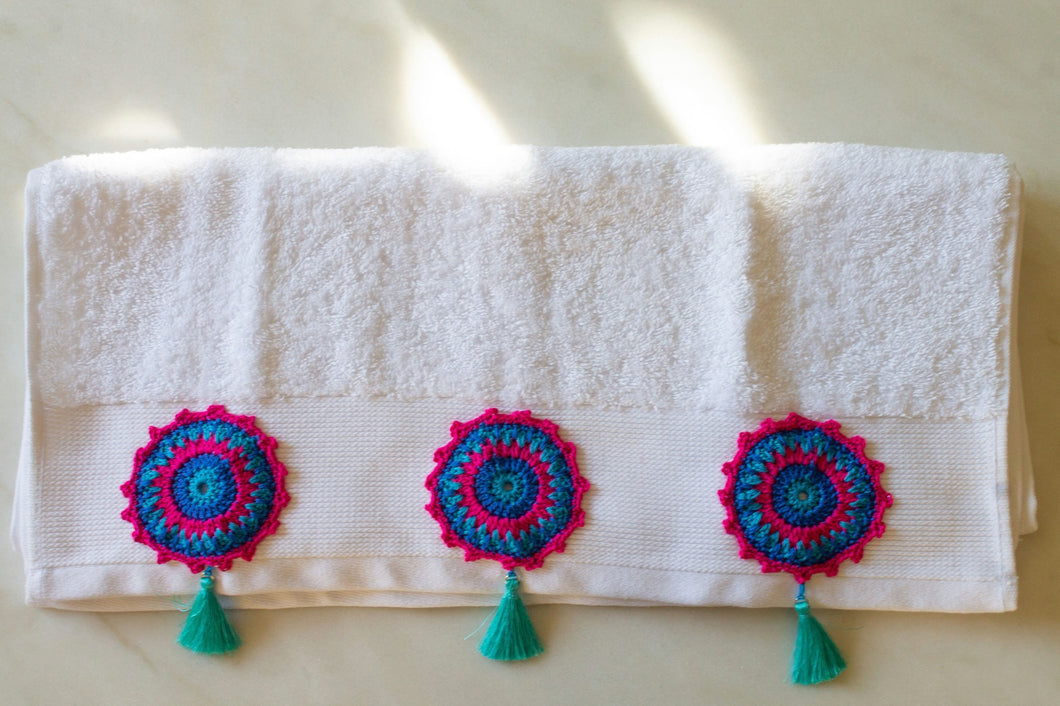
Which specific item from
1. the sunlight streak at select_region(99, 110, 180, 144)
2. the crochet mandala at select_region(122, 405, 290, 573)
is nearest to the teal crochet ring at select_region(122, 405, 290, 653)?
the crochet mandala at select_region(122, 405, 290, 573)

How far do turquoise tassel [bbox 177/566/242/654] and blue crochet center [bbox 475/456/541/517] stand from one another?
284 mm

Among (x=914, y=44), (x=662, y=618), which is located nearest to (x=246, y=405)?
(x=662, y=618)

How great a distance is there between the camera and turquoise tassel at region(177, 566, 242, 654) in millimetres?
755

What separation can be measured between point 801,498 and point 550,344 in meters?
0.29

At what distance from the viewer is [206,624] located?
0.76m

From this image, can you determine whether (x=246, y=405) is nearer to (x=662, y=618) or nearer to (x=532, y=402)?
(x=532, y=402)

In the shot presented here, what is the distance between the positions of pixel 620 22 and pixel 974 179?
0.40 m

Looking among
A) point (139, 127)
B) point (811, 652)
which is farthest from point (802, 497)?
point (139, 127)

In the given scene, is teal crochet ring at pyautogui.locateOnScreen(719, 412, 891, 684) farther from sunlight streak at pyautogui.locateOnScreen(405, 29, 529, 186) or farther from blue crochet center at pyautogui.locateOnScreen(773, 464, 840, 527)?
sunlight streak at pyautogui.locateOnScreen(405, 29, 529, 186)

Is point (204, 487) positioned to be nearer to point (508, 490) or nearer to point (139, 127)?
point (508, 490)

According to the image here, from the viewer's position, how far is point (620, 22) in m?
0.84

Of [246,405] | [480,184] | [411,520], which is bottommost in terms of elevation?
[411,520]

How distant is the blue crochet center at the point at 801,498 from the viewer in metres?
0.74

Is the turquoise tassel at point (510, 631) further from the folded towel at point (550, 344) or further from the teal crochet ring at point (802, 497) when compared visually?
the teal crochet ring at point (802, 497)
